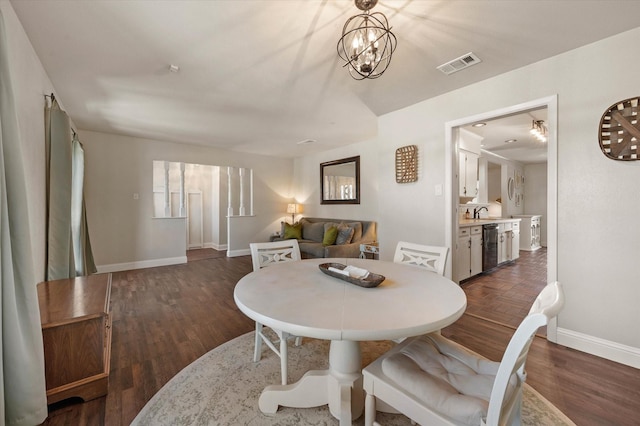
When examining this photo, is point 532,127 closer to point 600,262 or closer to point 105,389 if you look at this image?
point 600,262

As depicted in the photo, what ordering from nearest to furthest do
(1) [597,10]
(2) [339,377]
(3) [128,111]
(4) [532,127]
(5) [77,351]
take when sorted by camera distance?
(2) [339,377] < (5) [77,351] < (1) [597,10] < (3) [128,111] < (4) [532,127]

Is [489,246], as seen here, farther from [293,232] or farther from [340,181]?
[293,232]

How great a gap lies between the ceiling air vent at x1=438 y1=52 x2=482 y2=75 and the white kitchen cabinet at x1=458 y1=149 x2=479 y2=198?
2.17 m

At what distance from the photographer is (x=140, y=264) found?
4.81m

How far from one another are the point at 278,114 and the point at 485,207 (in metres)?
5.05

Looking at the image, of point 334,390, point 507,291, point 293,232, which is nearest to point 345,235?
point 293,232

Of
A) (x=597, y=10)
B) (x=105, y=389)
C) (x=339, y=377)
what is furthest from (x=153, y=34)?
(x=597, y=10)

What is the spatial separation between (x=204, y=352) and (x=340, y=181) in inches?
170

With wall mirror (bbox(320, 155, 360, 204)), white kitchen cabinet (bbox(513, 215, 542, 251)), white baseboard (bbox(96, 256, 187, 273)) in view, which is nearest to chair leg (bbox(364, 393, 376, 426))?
wall mirror (bbox(320, 155, 360, 204))

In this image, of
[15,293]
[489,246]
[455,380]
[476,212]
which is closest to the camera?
[455,380]

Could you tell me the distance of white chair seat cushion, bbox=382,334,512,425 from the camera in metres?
0.86

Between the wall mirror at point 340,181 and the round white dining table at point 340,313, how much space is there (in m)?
3.91

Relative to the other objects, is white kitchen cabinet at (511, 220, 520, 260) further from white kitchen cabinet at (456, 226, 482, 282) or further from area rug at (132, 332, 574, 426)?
area rug at (132, 332, 574, 426)

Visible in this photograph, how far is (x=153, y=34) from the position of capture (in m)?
1.89
